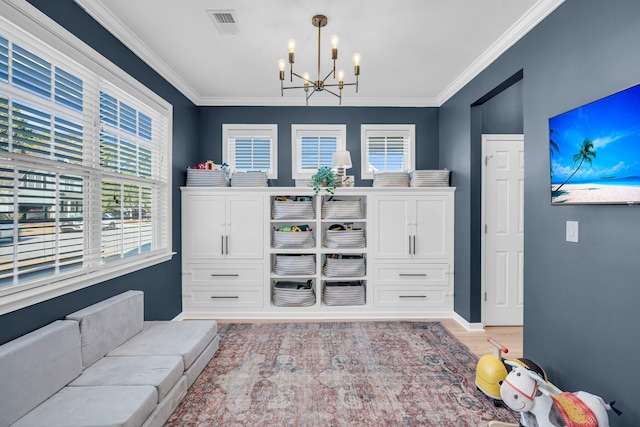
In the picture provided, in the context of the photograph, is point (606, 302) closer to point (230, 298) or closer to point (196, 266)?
point (230, 298)

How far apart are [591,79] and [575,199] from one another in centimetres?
70

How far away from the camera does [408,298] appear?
381cm

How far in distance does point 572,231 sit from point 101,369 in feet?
9.88

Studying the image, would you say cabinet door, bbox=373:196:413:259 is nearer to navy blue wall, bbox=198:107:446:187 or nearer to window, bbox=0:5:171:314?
navy blue wall, bbox=198:107:446:187

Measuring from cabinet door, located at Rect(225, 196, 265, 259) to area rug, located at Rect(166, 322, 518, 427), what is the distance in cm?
90

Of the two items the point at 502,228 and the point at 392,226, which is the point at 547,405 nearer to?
the point at 502,228

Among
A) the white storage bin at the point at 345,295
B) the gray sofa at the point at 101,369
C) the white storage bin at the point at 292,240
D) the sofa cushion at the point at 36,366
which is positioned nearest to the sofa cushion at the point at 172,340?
the gray sofa at the point at 101,369

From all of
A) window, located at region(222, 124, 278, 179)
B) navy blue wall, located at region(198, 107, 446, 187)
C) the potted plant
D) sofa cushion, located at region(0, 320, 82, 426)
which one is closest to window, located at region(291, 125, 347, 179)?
navy blue wall, located at region(198, 107, 446, 187)

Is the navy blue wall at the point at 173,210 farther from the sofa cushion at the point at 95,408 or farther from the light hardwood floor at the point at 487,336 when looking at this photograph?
the light hardwood floor at the point at 487,336

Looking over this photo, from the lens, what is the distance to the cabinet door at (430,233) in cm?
378

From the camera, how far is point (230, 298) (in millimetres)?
3785

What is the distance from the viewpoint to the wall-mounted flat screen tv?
5.00 feet

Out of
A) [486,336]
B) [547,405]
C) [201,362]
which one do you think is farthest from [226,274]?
[547,405]

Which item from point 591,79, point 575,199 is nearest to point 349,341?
point 575,199
